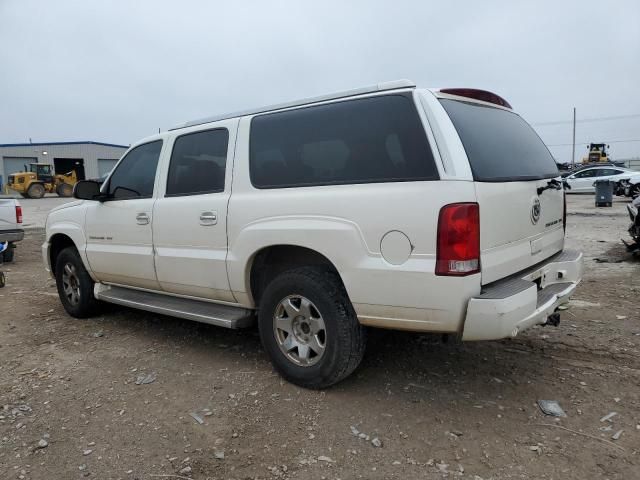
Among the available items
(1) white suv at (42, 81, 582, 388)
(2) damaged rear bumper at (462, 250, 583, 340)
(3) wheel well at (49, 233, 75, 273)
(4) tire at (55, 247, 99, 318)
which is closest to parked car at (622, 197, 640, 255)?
(1) white suv at (42, 81, 582, 388)

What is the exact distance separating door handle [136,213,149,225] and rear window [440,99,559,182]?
2.66 metres

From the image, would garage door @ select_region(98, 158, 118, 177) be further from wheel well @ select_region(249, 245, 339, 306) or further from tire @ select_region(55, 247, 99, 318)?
wheel well @ select_region(249, 245, 339, 306)

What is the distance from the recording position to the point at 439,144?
2686 mm

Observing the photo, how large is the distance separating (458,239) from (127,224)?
307 centimetres

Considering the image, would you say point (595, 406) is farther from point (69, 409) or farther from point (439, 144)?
point (69, 409)

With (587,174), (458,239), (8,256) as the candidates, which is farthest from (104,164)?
(458,239)

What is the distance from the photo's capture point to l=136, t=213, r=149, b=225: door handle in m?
4.16

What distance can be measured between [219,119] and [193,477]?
8.65 feet

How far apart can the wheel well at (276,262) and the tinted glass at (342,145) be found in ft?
1.51

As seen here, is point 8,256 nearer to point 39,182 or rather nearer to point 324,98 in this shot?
point 324,98

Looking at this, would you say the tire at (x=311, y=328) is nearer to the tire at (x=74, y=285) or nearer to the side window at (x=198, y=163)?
the side window at (x=198, y=163)

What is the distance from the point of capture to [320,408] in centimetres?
307

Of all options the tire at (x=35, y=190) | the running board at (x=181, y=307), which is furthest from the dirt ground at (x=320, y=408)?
the tire at (x=35, y=190)

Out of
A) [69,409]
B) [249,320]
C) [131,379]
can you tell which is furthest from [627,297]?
[69,409]
